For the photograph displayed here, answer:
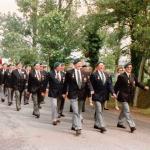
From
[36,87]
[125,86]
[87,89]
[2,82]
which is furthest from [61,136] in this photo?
[2,82]

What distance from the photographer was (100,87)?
15.5 meters

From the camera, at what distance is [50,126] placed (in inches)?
642

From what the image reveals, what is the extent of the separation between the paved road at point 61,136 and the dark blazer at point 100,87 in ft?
3.25

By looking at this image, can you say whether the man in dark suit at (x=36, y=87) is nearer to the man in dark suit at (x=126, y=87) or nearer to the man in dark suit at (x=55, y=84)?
the man in dark suit at (x=55, y=84)

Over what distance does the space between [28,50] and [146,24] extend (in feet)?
122

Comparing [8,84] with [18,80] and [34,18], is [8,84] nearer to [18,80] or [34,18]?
[18,80]

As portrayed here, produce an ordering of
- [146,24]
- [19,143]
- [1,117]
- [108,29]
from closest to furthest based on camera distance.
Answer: [19,143] < [1,117] < [146,24] < [108,29]

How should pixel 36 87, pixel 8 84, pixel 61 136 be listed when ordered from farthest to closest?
1. pixel 8 84
2. pixel 36 87
3. pixel 61 136

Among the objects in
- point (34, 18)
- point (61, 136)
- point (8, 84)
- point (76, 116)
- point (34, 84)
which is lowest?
point (61, 136)

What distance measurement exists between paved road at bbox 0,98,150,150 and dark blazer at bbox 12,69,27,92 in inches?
126

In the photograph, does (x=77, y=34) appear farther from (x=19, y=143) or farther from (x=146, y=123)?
(x=19, y=143)

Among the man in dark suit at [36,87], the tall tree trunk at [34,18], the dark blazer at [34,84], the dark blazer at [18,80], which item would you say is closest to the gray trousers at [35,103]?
the man in dark suit at [36,87]

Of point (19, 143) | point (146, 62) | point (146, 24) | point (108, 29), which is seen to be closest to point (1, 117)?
point (19, 143)

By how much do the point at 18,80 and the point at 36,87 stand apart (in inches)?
129
